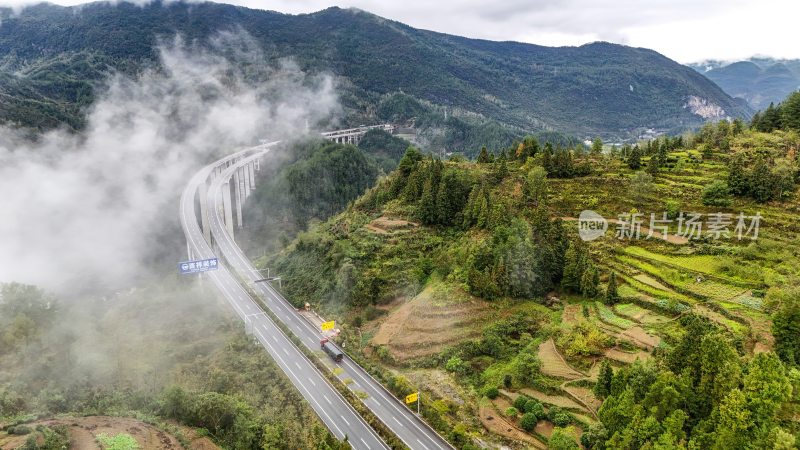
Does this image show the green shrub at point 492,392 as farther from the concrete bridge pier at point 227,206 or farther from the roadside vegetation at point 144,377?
the concrete bridge pier at point 227,206

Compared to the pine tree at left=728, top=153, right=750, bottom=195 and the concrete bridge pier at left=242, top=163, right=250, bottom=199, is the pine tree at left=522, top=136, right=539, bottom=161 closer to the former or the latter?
the pine tree at left=728, top=153, right=750, bottom=195

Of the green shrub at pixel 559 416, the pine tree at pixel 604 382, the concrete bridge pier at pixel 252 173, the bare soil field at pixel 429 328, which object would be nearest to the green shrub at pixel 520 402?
the green shrub at pixel 559 416

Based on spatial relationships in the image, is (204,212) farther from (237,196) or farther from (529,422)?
(529,422)

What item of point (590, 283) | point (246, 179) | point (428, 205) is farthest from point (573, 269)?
point (246, 179)

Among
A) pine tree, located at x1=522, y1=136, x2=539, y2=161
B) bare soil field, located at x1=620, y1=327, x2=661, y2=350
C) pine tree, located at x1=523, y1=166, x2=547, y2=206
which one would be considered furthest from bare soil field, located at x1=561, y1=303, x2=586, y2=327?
pine tree, located at x1=522, y1=136, x2=539, y2=161

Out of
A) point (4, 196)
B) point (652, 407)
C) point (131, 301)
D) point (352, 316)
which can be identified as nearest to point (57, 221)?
point (4, 196)
